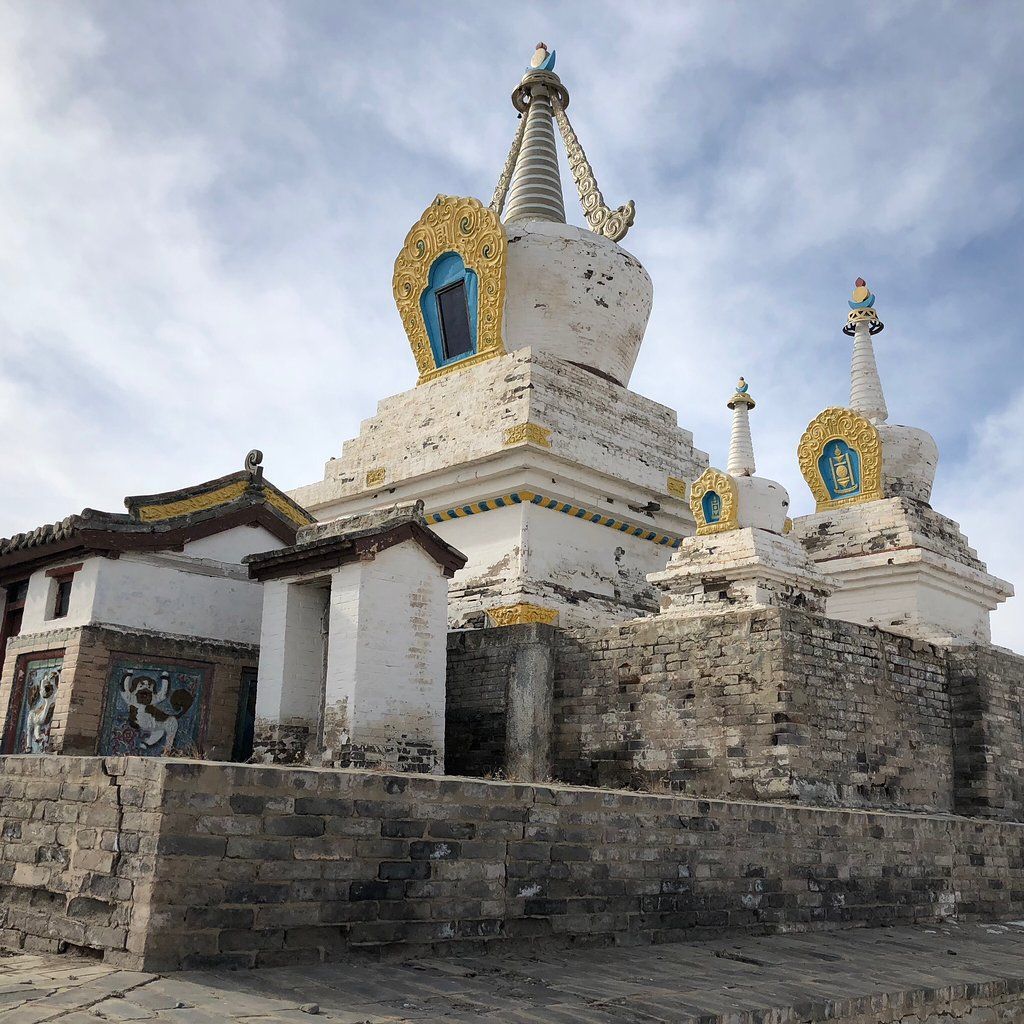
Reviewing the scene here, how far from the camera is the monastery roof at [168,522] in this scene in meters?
10.0

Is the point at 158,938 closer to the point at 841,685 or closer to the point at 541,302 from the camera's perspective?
the point at 841,685

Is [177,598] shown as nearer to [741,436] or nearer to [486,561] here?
[486,561]

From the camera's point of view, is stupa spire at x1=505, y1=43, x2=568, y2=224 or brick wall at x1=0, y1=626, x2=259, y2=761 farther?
stupa spire at x1=505, y1=43, x2=568, y2=224

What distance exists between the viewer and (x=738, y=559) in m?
11.4

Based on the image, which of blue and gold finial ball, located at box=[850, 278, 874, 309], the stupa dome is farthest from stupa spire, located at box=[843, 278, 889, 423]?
the stupa dome

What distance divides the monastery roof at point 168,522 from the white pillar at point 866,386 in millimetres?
8943

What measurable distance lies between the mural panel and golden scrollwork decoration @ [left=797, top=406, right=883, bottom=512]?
34.7ft

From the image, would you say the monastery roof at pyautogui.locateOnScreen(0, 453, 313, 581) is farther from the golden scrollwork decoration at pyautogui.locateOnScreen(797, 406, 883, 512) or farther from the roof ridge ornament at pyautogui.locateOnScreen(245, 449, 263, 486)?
the golden scrollwork decoration at pyautogui.locateOnScreen(797, 406, 883, 512)

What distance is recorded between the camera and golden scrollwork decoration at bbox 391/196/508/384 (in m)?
13.9

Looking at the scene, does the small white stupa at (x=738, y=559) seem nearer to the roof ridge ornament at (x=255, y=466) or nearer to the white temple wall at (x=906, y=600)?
the white temple wall at (x=906, y=600)

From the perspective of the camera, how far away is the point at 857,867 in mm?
7527

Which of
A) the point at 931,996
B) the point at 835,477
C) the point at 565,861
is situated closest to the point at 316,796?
the point at 565,861

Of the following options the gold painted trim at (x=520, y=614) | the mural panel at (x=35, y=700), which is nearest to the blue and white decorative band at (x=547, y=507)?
the gold painted trim at (x=520, y=614)

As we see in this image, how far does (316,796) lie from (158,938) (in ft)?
2.98
